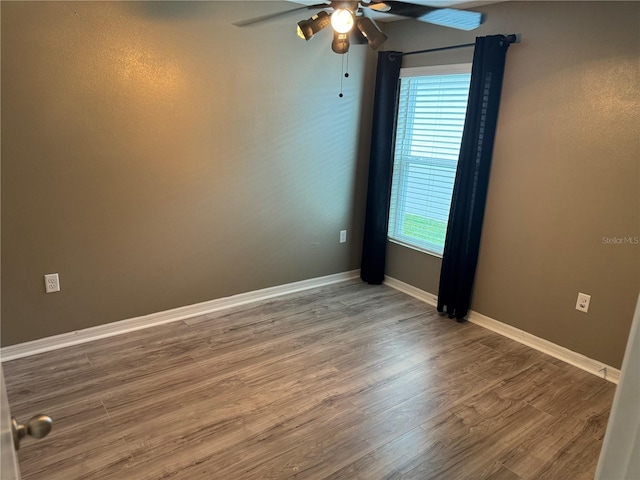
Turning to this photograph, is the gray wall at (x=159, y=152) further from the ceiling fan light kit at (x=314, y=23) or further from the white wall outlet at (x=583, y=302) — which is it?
the white wall outlet at (x=583, y=302)

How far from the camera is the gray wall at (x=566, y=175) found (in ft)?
8.37

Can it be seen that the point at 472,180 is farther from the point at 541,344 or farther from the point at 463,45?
the point at 541,344

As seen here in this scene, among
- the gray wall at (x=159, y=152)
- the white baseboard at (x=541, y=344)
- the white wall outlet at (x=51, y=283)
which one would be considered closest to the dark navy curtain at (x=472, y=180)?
the white baseboard at (x=541, y=344)

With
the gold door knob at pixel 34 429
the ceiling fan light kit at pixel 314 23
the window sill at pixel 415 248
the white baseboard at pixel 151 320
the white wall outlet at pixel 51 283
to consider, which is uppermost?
the ceiling fan light kit at pixel 314 23

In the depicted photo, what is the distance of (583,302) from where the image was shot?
2.84 meters

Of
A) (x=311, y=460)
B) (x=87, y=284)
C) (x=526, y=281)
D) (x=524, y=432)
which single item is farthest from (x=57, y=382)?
(x=526, y=281)

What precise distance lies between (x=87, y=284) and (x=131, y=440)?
1225 mm

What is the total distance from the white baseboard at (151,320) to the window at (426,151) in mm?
846

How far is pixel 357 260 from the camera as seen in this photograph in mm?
4289

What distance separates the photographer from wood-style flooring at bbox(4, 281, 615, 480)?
1.97 metres

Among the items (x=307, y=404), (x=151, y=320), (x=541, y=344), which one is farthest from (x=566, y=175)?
(x=151, y=320)

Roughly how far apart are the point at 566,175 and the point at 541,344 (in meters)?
1.16

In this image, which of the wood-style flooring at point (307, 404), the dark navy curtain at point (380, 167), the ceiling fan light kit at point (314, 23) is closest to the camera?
the wood-style flooring at point (307, 404)

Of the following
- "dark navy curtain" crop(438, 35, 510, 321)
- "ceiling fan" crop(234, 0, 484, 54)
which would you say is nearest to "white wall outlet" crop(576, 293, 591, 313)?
"dark navy curtain" crop(438, 35, 510, 321)
